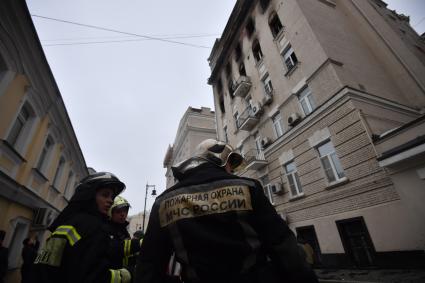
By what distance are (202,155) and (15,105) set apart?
8.13 metres

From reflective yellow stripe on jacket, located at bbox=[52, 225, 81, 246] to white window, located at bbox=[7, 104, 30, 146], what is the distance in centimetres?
748

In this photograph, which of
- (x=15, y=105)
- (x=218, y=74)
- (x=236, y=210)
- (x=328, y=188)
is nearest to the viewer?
(x=236, y=210)

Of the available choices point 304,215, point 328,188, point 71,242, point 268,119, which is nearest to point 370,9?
point 268,119

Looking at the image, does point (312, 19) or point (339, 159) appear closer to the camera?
point (339, 159)

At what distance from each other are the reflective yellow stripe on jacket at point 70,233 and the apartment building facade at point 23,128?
613cm

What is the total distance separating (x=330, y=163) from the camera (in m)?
9.23

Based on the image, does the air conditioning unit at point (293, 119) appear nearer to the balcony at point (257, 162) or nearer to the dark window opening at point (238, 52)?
the balcony at point (257, 162)

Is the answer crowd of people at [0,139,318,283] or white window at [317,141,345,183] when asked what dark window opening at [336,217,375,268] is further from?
crowd of people at [0,139,318,283]

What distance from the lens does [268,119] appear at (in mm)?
13789

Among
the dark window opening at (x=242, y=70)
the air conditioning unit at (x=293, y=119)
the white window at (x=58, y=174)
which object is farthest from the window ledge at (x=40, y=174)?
the dark window opening at (x=242, y=70)

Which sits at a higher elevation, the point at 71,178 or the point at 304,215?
the point at 71,178

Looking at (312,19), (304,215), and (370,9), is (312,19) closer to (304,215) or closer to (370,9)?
(370,9)

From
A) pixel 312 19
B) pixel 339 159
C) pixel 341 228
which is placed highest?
pixel 312 19

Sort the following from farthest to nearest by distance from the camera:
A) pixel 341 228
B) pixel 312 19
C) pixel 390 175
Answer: pixel 312 19, pixel 341 228, pixel 390 175
